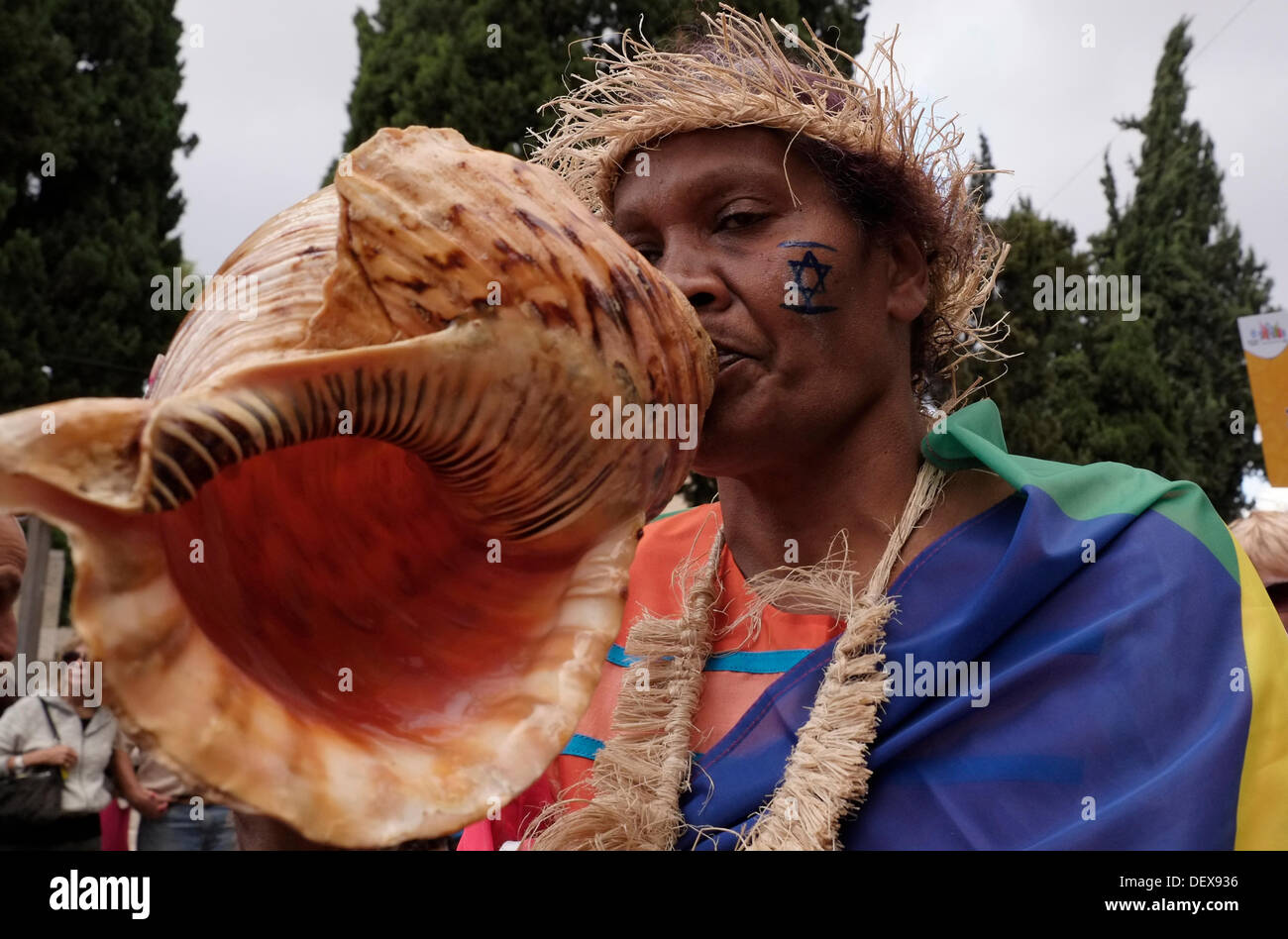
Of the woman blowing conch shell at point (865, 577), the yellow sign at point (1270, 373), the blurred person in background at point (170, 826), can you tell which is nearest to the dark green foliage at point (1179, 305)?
the yellow sign at point (1270, 373)

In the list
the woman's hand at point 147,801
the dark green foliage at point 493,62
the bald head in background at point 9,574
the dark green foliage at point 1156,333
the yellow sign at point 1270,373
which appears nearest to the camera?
the bald head in background at point 9,574

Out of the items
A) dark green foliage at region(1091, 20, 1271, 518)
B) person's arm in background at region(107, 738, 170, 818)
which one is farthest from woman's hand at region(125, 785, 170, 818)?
dark green foliage at region(1091, 20, 1271, 518)

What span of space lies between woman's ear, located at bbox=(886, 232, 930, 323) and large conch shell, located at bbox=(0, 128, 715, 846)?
685 mm

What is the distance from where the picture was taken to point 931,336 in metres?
2.18

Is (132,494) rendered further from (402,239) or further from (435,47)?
(435,47)

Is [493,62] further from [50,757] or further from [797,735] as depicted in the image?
[797,735]

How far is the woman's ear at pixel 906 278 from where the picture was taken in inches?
79.1

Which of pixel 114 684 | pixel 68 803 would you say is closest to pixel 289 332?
pixel 114 684

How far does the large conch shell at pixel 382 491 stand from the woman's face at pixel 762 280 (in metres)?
0.34

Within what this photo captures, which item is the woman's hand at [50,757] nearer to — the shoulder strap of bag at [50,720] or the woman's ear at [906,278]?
the shoulder strap of bag at [50,720]

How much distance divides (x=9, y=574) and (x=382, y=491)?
163 cm

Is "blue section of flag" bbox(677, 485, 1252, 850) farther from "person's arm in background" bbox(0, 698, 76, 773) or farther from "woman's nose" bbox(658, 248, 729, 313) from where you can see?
"person's arm in background" bbox(0, 698, 76, 773)

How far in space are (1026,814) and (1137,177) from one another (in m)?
17.1

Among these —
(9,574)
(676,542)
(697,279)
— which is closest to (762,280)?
(697,279)
